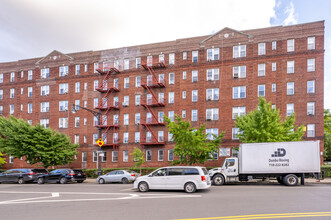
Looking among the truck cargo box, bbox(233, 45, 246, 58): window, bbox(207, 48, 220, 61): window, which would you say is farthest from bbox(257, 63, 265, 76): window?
the truck cargo box

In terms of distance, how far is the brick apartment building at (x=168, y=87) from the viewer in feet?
98.0

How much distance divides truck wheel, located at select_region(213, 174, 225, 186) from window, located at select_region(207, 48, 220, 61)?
1882cm

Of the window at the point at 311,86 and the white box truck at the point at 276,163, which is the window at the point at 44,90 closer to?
the white box truck at the point at 276,163

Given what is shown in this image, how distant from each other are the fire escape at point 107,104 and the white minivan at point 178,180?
2123cm

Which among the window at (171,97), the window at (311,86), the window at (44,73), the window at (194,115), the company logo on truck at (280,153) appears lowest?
the company logo on truck at (280,153)

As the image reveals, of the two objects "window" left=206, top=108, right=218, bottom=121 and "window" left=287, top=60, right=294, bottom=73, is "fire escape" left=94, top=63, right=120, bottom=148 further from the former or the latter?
"window" left=287, top=60, right=294, bottom=73

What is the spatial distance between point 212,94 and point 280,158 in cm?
1635

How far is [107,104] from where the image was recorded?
36750 mm

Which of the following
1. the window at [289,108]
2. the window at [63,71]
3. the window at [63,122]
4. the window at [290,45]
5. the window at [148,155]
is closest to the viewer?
the window at [289,108]

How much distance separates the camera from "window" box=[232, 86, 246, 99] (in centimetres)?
3162

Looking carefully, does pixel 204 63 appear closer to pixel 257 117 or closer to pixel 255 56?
pixel 255 56

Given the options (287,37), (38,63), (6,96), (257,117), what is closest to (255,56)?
(287,37)

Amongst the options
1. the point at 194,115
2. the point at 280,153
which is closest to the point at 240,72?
the point at 194,115

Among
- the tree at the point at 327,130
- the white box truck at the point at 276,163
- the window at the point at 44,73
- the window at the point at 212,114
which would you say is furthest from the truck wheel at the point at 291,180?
the window at the point at 44,73
